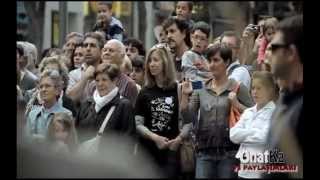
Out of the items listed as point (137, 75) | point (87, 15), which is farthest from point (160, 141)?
point (87, 15)

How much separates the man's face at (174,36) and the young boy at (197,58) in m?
0.11

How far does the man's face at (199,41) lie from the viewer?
6.59 meters

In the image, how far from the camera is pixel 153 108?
580cm

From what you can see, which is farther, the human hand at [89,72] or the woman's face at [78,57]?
the woman's face at [78,57]

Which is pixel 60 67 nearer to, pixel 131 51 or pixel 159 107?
pixel 131 51

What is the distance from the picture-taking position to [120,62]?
6332mm

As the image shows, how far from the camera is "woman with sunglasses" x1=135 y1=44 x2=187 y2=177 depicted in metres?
5.71

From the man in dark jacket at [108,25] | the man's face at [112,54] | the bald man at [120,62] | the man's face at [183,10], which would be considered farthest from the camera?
the man in dark jacket at [108,25]

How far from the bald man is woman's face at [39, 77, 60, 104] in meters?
0.51

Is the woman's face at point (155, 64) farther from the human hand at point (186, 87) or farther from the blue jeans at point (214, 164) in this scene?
the blue jeans at point (214, 164)

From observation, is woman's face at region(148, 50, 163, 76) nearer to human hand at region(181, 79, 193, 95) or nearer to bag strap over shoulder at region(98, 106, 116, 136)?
human hand at region(181, 79, 193, 95)

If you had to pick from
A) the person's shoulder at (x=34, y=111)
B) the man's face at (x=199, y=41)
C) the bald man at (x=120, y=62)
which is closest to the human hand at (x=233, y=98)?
the bald man at (x=120, y=62)
